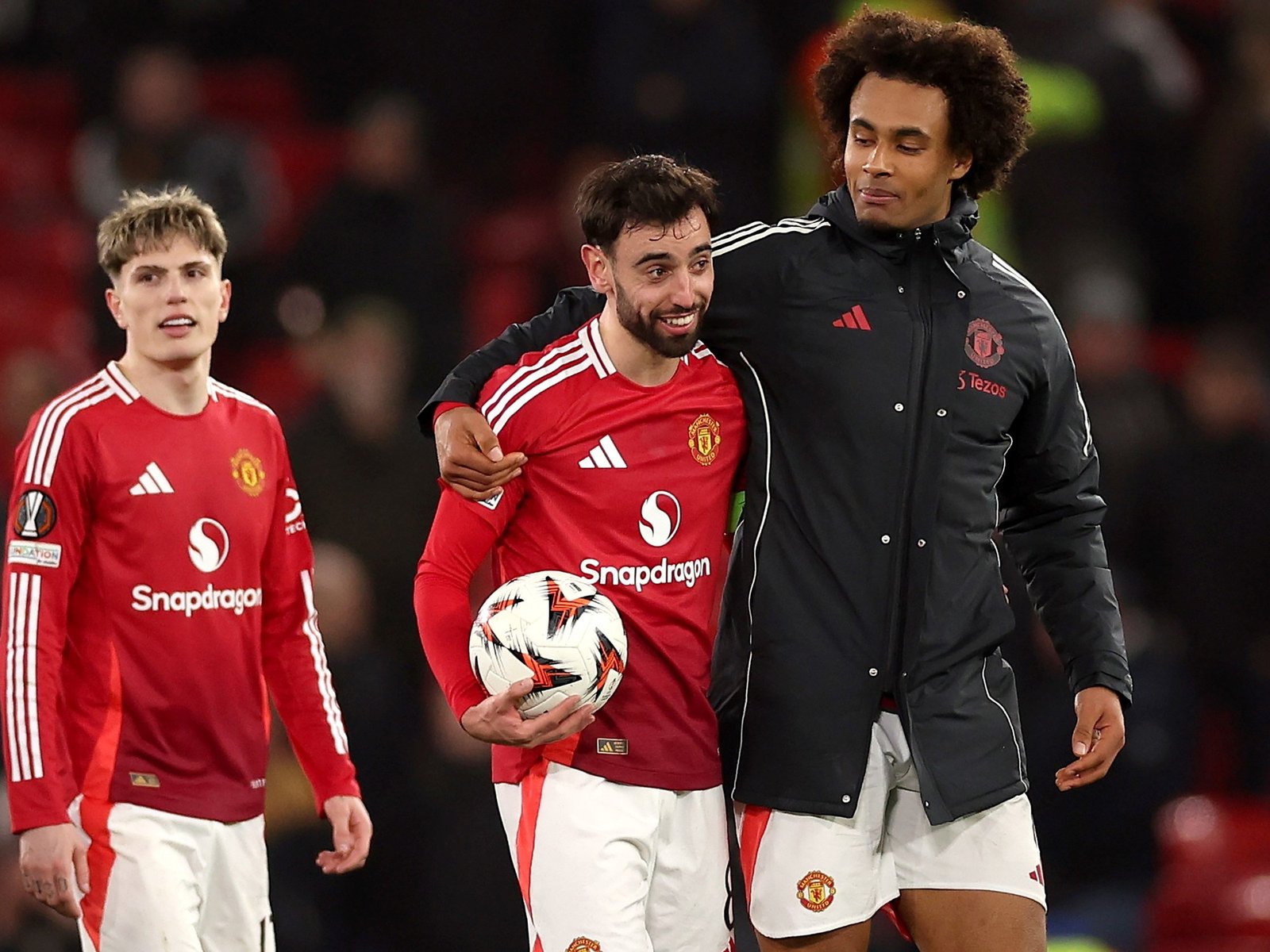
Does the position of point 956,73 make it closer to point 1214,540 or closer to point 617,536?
point 617,536

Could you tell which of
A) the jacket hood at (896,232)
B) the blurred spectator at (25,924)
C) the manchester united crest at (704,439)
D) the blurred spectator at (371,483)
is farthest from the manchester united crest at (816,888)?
the blurred spectator at (371,483)

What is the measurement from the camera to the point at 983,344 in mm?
4219

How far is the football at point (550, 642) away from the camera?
3877 millimetres

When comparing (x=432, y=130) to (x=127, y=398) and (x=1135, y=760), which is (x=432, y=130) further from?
A: (x=127, y=398)

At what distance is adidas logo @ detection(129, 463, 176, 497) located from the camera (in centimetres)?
440

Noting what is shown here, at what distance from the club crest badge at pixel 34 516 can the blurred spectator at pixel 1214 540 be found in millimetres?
5523

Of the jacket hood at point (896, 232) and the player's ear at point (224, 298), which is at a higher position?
the jacket hood at point (896, 232)

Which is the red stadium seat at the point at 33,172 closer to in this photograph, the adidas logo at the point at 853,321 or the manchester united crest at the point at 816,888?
the adidas logo at the point at 853,321

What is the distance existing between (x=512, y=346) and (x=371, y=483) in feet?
12.5

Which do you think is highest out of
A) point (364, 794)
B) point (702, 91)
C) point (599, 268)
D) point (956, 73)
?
point (702, 91)

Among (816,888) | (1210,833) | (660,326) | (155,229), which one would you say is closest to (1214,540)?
(1210,833)

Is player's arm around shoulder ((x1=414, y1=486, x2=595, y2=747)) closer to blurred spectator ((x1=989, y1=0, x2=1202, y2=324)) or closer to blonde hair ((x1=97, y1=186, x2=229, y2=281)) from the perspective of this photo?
blonde hair ((x1=97, y1=186, x2=229, y2=281))

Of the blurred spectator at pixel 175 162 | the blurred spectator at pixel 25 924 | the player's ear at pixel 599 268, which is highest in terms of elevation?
the blurred spectator at pixel 175 162

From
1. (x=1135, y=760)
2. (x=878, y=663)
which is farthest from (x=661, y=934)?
(x=1135, y=760)
